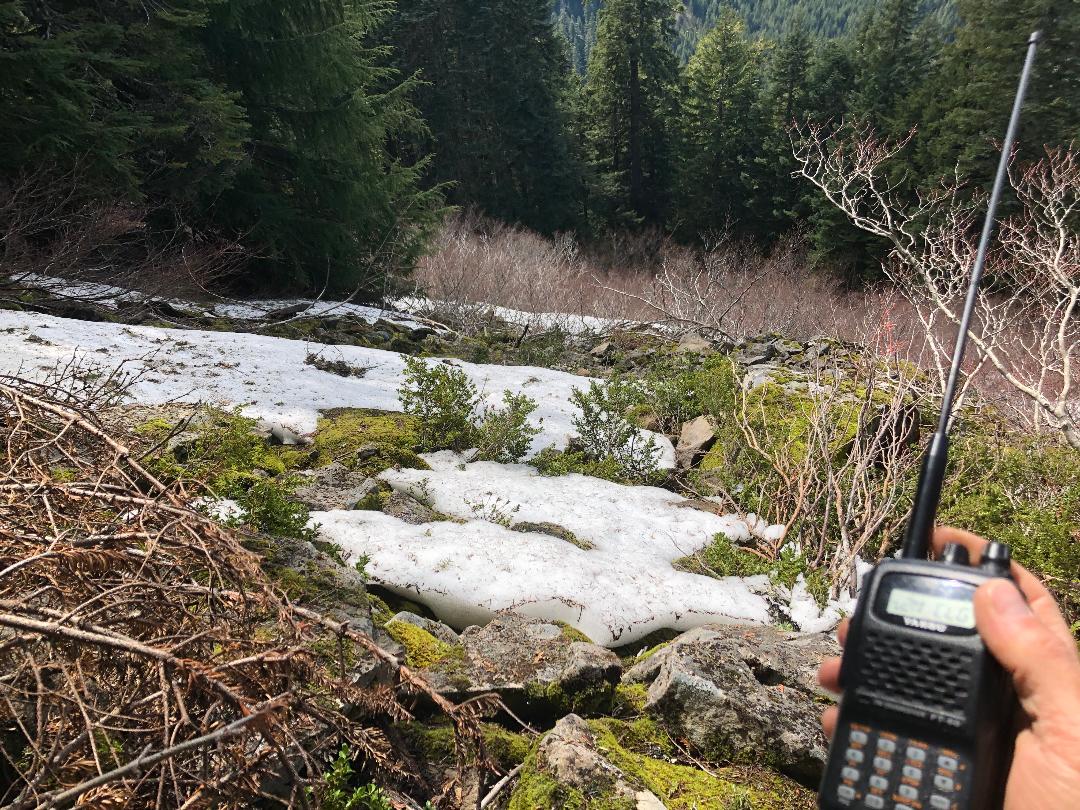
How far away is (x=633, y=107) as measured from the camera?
106ft

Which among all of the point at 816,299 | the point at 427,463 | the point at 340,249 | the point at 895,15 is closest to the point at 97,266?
the point at 340,249

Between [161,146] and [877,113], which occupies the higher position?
[877,113]

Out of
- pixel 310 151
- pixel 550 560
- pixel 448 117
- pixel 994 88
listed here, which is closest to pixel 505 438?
pixel 550 560

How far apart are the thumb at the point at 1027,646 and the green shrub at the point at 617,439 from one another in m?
5.09

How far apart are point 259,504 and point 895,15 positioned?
103 ft

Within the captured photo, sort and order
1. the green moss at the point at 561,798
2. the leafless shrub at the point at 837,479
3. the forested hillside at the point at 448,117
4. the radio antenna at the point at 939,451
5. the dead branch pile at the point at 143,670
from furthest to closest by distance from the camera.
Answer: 1. the forested hillside at the point at 448,117
2. the leafless shrub at the point at 837,479
3. the green moss at the point at 561,798
4. the dead branch pile at the point at 143,670
5. the radio antenna at the point at 939,451

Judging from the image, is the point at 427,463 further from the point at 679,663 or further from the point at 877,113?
the point at 877,113

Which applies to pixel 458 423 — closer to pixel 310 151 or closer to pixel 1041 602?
pixel 1041 602

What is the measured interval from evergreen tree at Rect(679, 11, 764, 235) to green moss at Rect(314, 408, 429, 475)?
26135 mm

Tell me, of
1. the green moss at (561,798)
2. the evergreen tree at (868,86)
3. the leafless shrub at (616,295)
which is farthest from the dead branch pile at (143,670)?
the evergreen tree at (868,86)

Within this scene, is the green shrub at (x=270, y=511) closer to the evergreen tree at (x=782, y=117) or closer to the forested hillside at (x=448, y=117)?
the forested hillside at (x=448, y=117)

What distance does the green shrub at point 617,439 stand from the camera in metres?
6.28

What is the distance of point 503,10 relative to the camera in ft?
93.2

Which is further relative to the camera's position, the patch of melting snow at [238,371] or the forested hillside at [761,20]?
the forested hillside at [761,20]
